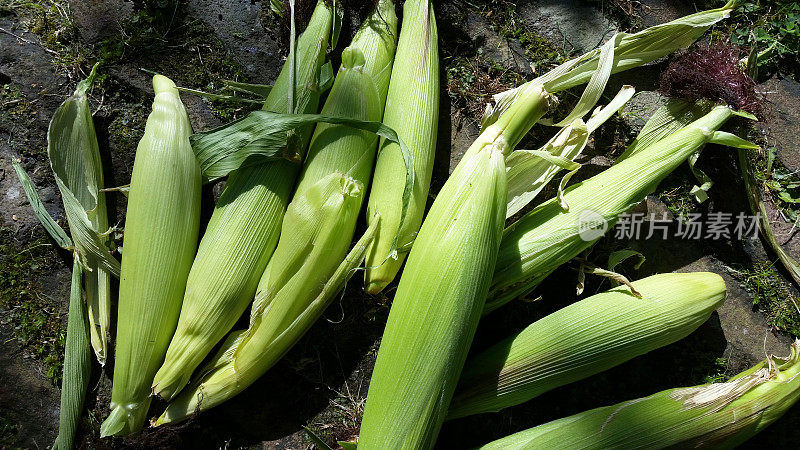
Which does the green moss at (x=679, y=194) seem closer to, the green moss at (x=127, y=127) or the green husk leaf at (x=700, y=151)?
the green husk leaf at (x=700, y=151)

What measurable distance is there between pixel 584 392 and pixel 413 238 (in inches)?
43.8

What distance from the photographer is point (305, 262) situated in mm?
2463

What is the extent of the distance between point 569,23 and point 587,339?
166cm

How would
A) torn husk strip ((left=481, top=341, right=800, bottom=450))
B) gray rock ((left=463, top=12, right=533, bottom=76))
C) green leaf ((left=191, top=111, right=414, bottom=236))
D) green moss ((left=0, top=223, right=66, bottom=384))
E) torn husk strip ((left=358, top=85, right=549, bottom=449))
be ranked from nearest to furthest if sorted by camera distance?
torn husk strip ((left=358, top=85, right=549, bottom=449))
torn husk strip ((left=481, top=341, right=800, bottom=450))
green leaf ((left=191, top=111, right=414, bottom=236))
green moss ((left=0, top=223, right=66, bottom=384))
gray rock ((left=463, top=12, right=533, bottom=76))

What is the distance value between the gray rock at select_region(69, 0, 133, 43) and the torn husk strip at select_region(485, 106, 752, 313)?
2172 millimetres

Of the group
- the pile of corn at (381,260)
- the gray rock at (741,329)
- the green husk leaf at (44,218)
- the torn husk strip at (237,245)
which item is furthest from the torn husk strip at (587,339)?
the green husk leaf at (44,218)

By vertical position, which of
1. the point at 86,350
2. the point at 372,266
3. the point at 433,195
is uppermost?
the point at 433,195

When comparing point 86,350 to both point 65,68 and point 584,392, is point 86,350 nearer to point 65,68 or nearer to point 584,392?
point 65,68

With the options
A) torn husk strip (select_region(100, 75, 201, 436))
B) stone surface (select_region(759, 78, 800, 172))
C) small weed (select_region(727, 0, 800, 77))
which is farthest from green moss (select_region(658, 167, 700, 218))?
Answer: torn husk strip (select_region(100, 75, 201, 436))

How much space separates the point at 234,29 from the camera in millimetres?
3002

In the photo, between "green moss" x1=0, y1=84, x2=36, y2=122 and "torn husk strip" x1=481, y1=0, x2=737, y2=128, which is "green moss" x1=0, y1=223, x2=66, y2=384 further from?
"torn husk strip" x1=481, y1=0, x2=737, y2=128

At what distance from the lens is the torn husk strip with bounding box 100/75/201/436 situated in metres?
2.40

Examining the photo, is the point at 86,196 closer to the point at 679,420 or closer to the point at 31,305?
the point at 31,305

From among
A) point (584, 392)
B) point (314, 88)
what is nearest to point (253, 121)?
point (314, 88)
